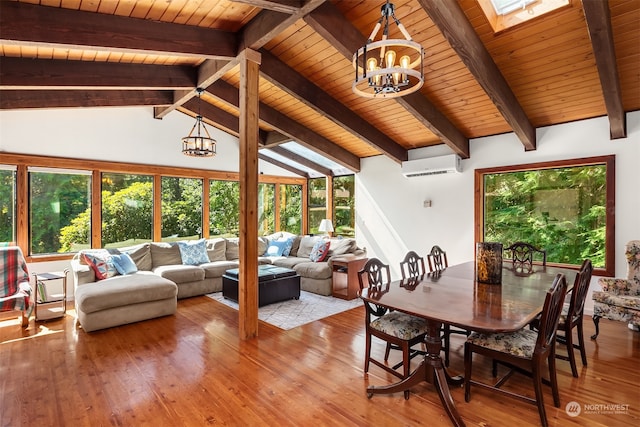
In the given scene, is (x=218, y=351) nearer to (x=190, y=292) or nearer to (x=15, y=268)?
(x=190, y=292)

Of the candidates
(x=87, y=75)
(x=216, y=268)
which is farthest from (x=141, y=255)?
(x=87, y=75)

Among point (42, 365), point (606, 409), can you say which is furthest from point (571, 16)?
point (42, 365)

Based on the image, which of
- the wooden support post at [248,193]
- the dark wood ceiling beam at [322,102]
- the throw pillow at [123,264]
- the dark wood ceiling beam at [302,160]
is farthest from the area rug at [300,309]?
the dark wood ceiling beam at [302,160]

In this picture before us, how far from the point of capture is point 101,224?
5.43 meters

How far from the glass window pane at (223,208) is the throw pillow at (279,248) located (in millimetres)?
906

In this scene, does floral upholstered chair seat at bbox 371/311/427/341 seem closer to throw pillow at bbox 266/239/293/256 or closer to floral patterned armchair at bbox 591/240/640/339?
floral patterned armchair at bbox 591/240/640/339

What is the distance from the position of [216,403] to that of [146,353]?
49.7 inches

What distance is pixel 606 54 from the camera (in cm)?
282

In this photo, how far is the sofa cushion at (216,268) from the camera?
554 centimetres

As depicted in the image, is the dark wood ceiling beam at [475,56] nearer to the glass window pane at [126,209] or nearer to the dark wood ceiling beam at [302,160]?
the dark wood ceiling beam at [302,160]

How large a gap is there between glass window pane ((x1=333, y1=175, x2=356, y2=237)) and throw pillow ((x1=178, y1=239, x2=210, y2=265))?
3.05 m

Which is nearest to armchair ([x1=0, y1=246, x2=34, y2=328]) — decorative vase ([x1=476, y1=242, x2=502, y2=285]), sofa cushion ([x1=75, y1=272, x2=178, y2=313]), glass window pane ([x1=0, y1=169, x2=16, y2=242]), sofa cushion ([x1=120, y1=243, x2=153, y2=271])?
sofa cushion ([x1=75, y1=272, x2=178, y2=313])

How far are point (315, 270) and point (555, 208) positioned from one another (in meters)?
3.72

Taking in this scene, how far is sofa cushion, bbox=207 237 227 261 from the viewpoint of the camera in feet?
20.2
